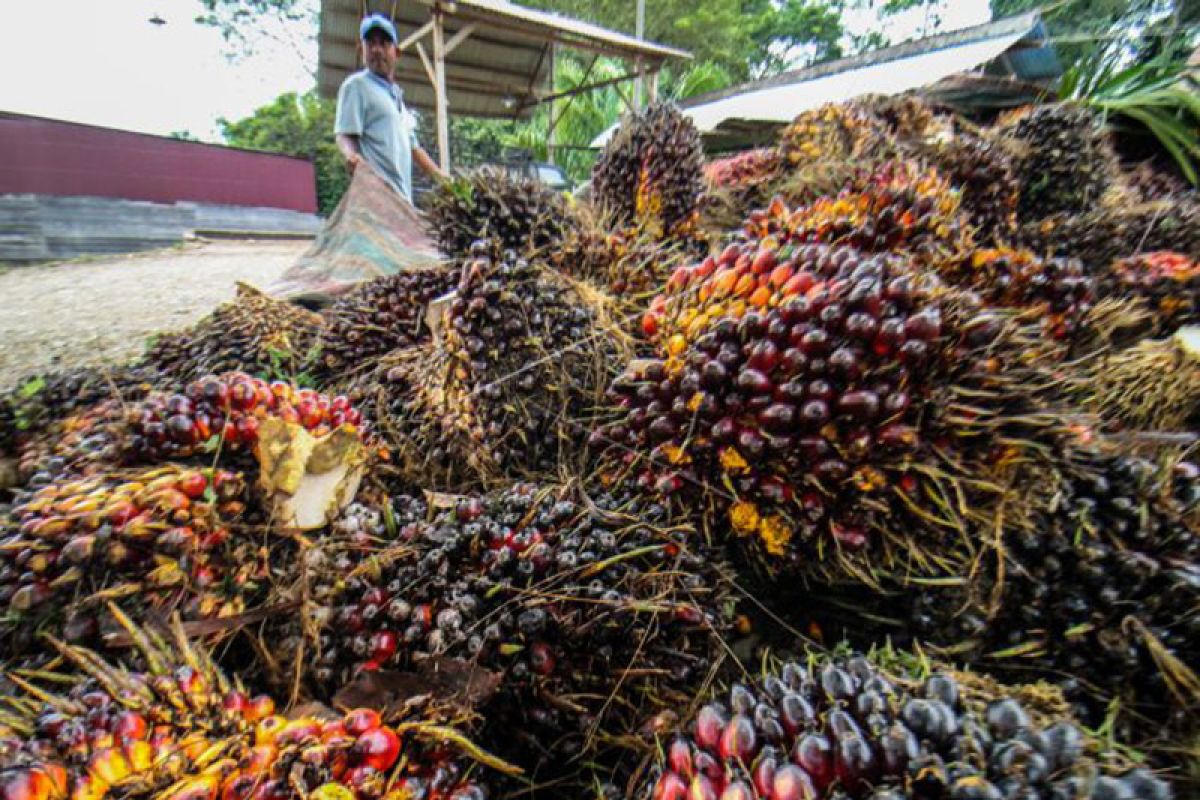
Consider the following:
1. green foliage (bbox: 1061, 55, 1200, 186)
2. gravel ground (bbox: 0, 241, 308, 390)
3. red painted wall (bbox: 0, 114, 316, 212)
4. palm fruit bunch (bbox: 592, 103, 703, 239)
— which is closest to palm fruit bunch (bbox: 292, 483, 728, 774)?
palm fruit bunch (bbox: 592, 103, 703, 239)

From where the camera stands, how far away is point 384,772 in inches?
27.1

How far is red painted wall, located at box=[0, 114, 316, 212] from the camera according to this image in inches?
369

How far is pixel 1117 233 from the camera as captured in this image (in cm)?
185

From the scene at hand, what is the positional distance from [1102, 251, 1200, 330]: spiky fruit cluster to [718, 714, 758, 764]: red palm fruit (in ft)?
5.42

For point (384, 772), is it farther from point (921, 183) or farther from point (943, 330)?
point (921, 183)

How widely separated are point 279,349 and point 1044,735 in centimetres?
192

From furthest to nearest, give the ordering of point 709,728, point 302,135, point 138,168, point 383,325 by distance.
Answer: point 302,135, point 138,168, point 383,325, point 709,728

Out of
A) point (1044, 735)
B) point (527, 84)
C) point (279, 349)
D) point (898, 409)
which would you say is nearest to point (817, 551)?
point (898, 409)

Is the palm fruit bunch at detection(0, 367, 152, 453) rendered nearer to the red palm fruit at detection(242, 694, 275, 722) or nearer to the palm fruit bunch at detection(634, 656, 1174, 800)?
the red palm fruit at detection(242, 694, 275, 722)

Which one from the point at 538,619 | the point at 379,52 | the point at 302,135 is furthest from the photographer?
the point at 302,135

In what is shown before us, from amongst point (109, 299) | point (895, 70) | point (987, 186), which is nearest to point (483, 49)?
point (895, 70)

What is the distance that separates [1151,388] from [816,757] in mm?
1263

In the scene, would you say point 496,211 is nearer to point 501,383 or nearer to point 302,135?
point 501,383

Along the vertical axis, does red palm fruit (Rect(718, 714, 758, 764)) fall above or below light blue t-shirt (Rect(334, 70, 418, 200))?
below
